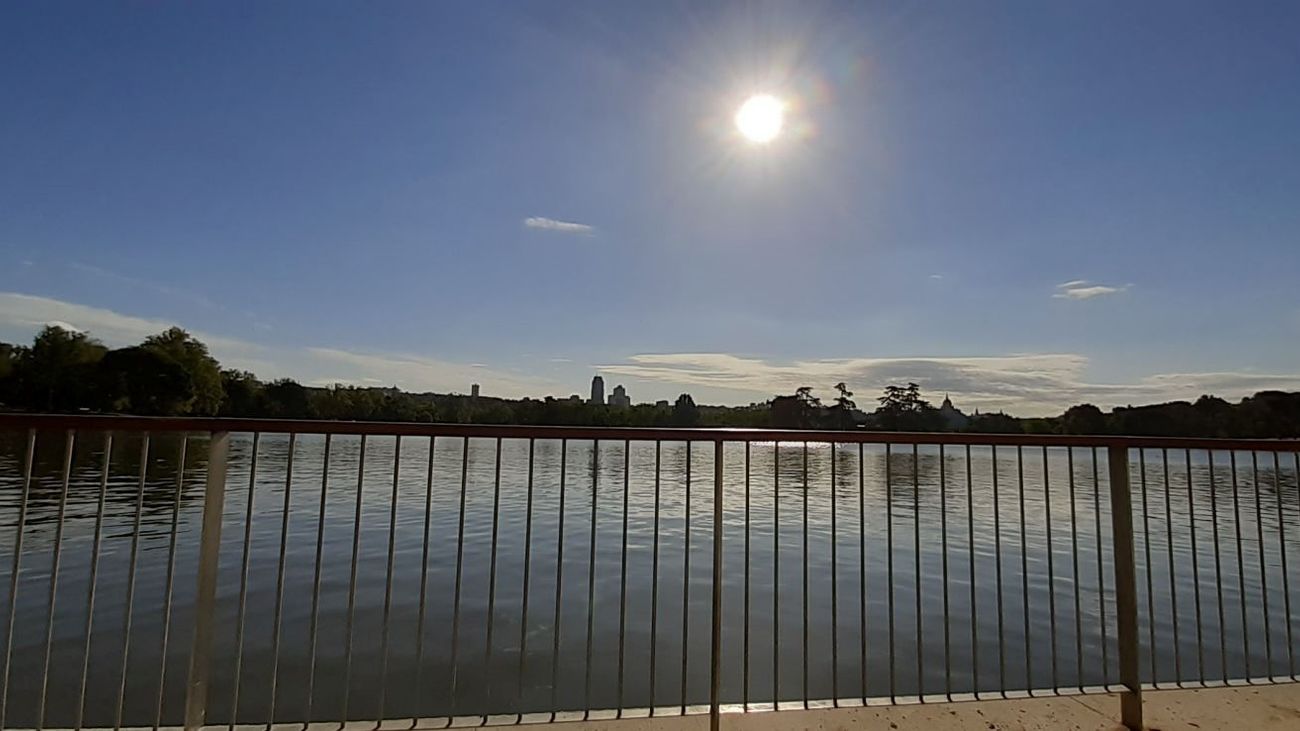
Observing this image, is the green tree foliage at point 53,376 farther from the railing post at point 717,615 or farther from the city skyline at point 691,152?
the railing post at point 717,615

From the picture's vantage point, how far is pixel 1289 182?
306 inches

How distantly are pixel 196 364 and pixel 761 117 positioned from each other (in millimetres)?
41861

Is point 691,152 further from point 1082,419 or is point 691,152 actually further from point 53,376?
point 53,376

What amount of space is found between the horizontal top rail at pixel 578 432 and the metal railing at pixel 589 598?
13 mm

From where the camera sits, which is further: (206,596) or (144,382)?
(144,382)

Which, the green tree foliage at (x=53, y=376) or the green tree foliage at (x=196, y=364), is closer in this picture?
the green tree foliage at (x=53, y=376)

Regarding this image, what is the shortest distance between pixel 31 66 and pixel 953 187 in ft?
36.7

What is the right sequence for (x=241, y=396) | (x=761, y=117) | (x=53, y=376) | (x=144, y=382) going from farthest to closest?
(x=241, y=396) < (x=53, y=376) < (x=144, y=382) < (x=761, y=117)

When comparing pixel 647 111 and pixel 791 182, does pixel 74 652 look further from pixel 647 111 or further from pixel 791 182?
pixel 791 182

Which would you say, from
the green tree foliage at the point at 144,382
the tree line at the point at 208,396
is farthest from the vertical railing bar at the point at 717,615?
the green tree foliage at the point at 144,382

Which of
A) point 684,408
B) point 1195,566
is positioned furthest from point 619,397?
point 1195,566

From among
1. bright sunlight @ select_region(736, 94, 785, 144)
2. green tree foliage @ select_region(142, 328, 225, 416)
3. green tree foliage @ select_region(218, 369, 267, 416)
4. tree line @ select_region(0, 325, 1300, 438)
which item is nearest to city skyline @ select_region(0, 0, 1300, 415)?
bright sunlight @ select_region(736, 94, 785, 144)

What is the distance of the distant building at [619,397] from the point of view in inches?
1506

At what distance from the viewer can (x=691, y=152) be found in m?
7.73
